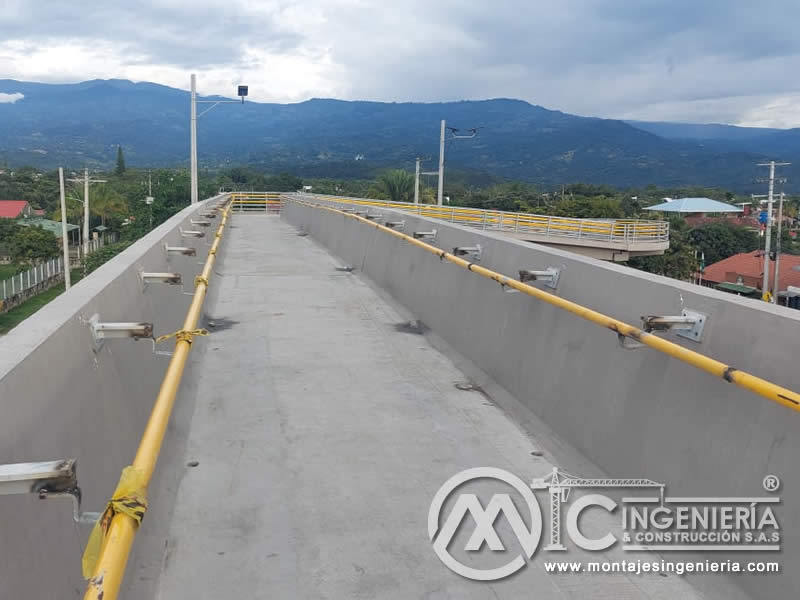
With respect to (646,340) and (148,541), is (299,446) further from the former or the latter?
(646,340)

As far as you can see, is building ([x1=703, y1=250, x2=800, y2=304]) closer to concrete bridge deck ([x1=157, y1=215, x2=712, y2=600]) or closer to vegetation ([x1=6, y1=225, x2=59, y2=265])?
vegetation ([x1=6, y1=225, x2=59, y2=265])

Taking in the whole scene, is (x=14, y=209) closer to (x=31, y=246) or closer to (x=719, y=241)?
(x=31, y=246)

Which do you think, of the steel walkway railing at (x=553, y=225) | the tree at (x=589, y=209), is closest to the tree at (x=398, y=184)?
the tree at (x=589, y=209)

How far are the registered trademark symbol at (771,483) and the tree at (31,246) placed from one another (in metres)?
72.4

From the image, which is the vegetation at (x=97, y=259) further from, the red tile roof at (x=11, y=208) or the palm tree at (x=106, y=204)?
the red tile roof at (x=11, y=208)

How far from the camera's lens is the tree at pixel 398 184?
222ft

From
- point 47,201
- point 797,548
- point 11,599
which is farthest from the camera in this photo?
point 47,201

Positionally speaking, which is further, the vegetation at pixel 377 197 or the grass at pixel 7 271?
the grass at pixel 7 271

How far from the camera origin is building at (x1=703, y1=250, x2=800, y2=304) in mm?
65688

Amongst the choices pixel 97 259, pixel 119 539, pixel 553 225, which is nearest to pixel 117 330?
pixel 119 539

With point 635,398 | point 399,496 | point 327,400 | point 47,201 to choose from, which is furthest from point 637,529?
point 47,201

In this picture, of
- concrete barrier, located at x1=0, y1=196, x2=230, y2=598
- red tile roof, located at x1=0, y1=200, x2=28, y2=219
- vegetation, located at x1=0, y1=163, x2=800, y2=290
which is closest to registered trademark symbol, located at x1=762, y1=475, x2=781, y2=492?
concrete barrier, located at x1=0, y1=196, x2=230, y2=598

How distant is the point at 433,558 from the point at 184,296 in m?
5.20

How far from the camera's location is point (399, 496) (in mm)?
4918
